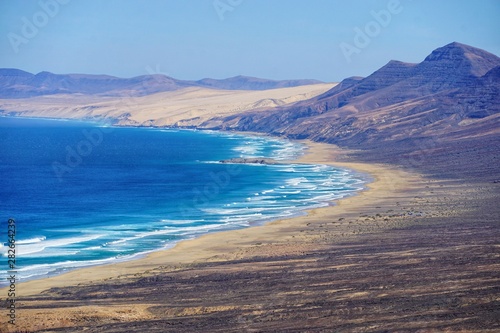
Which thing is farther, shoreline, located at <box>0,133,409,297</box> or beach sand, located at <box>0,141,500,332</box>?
shoreline, located at <box>0,133,409,297</box>

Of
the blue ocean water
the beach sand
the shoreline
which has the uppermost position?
the blue ocean water

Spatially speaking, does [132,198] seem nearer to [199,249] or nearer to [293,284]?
[199,249]

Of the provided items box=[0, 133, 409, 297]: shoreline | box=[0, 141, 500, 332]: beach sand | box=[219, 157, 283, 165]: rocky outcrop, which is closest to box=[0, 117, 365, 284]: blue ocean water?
box=[0, 133, 409, 297]: shoreline

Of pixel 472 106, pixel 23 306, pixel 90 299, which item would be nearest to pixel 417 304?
pixel 90 299

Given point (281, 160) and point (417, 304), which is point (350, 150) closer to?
point (281, 160)

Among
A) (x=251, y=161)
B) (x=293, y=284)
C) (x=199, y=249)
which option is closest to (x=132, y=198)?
(x=199, y=249)

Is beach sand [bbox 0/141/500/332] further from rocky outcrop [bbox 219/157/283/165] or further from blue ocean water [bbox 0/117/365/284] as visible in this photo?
rocky outcrop [bbox 219/157/283/165]
